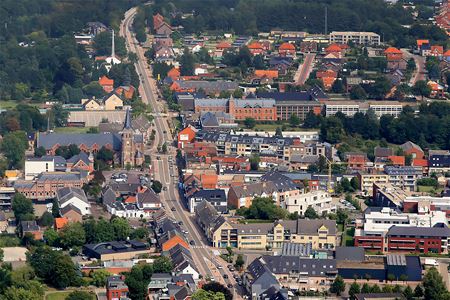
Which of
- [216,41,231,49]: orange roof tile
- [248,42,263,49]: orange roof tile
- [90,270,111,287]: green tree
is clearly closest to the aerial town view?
[90,270,111,287]: green tree

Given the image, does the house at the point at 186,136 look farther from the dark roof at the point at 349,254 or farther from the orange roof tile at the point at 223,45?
the orange roof tile at the point at 223,45

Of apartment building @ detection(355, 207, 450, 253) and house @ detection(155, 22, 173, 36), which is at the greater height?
house @ detection(155, 22, 173, 36)

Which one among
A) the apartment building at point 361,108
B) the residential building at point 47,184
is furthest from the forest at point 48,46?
the residential building at point 47,184

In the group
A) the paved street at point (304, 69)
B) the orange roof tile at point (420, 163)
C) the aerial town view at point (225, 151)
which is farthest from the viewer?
the paved street at point (304, 69)

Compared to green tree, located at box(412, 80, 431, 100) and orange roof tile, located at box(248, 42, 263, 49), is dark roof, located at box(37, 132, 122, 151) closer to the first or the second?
green tree, located at box(412, 80, 431, 100)

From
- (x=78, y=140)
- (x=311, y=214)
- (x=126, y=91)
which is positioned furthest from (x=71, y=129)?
(x=311, y=214)

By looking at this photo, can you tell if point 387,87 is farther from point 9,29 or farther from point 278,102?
point 9,29
